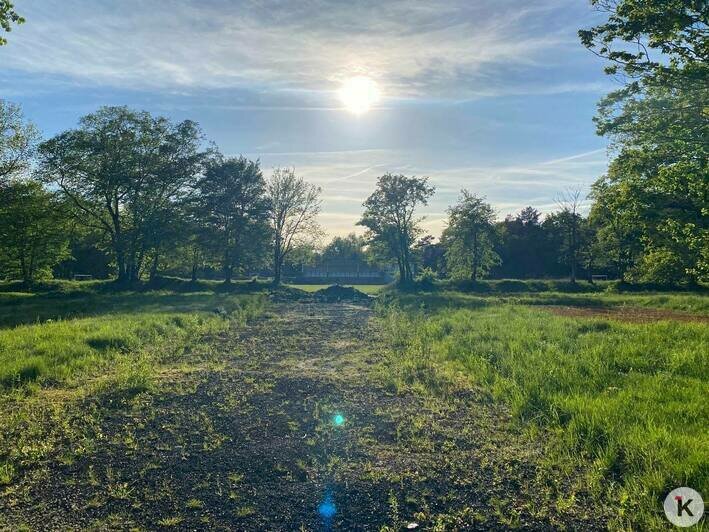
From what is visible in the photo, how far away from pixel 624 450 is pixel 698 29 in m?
11.5

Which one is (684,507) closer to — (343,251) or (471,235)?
(471,235)

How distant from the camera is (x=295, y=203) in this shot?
2140 inches

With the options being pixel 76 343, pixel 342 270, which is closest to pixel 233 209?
pixel 76 343

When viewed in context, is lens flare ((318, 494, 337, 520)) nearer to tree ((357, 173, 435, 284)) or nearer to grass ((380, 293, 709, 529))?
grass ((380, 293, 709, 529))

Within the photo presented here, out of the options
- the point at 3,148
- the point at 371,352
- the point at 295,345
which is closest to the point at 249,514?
the point at 371,352

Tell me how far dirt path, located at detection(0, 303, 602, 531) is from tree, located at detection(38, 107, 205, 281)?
1430 inches

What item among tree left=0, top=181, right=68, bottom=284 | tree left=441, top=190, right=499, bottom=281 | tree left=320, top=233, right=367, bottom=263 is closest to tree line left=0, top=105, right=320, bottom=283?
tree left=0, top=181, right=68, bottom=284

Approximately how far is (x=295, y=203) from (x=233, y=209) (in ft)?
30.7

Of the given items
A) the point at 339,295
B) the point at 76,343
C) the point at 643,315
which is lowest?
the point at 339,295

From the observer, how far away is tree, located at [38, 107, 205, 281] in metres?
38.4

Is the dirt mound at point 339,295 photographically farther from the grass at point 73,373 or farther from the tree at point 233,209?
the grass at point 73,373

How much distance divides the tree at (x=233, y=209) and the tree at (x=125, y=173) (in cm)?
203

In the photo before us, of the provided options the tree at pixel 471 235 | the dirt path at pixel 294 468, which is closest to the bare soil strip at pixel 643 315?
the dirt path at pixel 294 468

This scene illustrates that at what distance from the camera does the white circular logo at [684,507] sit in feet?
12.7
